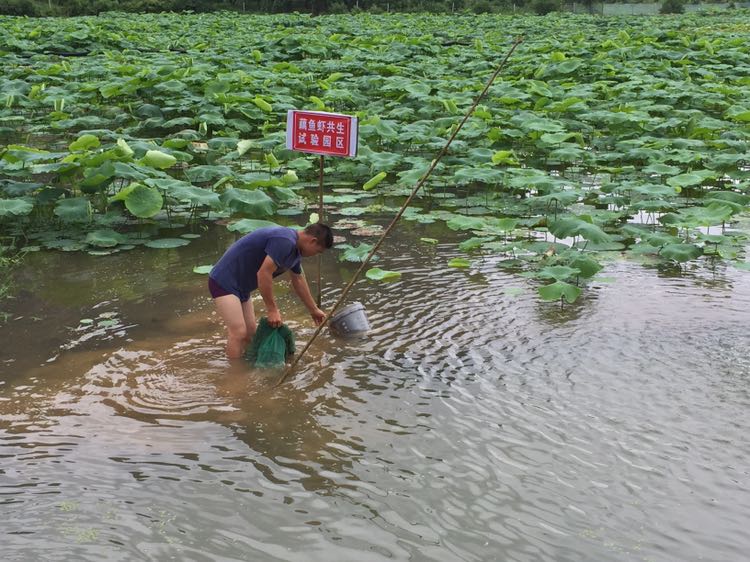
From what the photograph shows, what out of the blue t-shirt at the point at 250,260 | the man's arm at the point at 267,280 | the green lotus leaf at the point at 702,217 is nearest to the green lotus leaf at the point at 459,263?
the green lotus leaf at the point at 702,217

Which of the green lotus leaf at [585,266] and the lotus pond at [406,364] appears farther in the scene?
the green lotus leaf at [585,266]

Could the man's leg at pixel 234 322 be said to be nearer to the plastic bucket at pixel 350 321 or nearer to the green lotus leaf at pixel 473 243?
the plastic bucket at pixel 350 321

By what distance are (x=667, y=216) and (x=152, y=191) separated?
479cm

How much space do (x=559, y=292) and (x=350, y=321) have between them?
1.54 meters

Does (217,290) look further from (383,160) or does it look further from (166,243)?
(383,160)

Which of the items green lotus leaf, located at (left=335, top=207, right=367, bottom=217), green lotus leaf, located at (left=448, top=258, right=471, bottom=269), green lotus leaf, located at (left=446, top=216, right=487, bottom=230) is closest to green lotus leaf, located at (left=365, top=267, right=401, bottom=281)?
green lotus leaf, located at (left=448, top=258, right=471, bottom=269)

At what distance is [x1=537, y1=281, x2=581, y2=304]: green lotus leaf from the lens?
5.78 meters

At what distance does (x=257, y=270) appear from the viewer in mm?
4957

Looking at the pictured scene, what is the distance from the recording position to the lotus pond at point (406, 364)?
3.43 metres

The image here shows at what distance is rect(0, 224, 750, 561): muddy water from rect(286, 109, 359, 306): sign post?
1252 mm

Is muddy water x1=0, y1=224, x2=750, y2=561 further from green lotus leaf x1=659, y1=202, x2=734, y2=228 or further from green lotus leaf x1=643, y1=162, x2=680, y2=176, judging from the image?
green lotus leaf x1=643, y1=162, x2=680, y2=176

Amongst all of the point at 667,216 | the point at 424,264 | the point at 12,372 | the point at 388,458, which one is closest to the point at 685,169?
the point at 667,216

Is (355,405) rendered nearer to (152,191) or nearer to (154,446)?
(154,446)

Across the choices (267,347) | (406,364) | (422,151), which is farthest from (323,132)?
(422,151)
